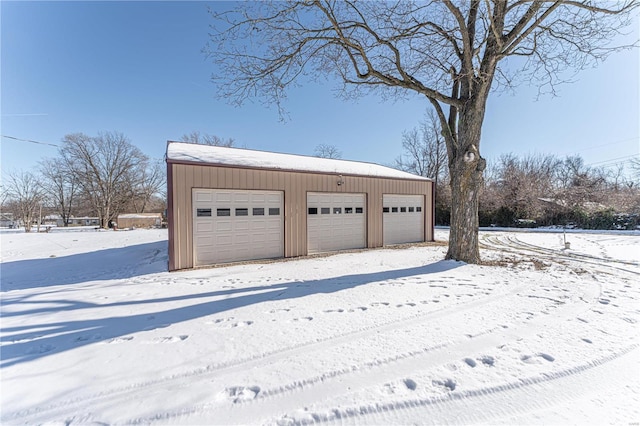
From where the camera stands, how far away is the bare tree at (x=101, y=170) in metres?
28.0

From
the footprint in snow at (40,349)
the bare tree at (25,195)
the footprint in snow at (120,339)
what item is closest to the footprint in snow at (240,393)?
the footprint in snow at (120,339)

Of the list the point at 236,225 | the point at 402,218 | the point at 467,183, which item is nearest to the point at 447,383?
the point at 467,183

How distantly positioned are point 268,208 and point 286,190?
0.80 metres

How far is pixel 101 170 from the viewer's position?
95.3ft

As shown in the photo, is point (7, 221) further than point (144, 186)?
No

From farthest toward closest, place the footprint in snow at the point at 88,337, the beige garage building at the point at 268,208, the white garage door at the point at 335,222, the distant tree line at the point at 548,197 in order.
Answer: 1. the distant tree line at the point at 548,197
2. the white garage door at the point at 335,222
3. the beige garage building at the point at 268,208
4. the footprint in snow at the point at 88,337

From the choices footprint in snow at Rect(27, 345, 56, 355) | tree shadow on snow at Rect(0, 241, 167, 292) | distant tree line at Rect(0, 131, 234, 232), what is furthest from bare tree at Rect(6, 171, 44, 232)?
footprint in snow at Rect(27, 345, 56, 355)

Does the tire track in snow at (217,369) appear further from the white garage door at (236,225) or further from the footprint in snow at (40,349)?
the white garage door at (236,225)

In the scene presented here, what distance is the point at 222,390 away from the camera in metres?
2.04

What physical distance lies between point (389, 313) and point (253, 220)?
17.8 ft

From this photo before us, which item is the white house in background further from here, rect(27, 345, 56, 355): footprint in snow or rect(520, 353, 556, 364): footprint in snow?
rect(520, 353, 556, 364): footprint in snow

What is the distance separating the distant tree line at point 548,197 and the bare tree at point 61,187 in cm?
3973

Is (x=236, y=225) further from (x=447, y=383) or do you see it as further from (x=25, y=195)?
(x=25, y=195)

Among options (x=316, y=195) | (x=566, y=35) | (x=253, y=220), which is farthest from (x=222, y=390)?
(x=566, y=35)
